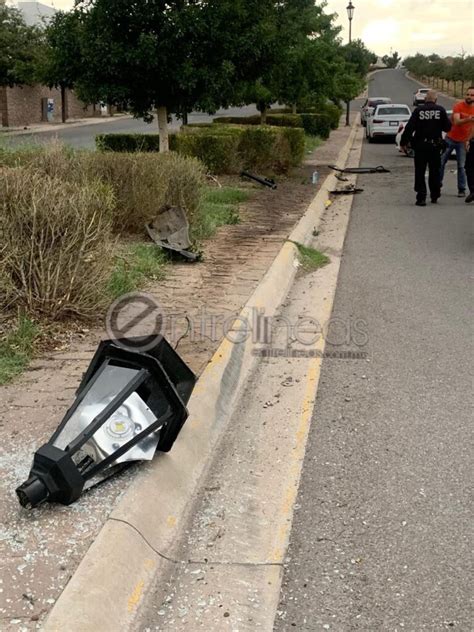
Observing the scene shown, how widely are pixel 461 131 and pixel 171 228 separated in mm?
7591

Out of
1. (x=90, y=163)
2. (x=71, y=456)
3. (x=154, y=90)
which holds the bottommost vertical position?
(x=71, y=456)

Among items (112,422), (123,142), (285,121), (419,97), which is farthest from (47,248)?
(419,97)

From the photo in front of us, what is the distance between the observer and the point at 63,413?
3.92 m

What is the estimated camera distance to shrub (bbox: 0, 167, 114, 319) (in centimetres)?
511

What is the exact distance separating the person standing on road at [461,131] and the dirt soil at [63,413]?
590cm

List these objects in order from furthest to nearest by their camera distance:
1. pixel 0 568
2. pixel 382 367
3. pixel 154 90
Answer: pixel 154 90 < pixel 382 367 < pixel 0 568

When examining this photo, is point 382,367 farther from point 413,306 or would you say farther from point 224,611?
point 224,611

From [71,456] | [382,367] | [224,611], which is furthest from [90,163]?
[224,611]

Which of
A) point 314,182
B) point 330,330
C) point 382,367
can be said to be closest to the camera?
point 382,367

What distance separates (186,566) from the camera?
2.96m

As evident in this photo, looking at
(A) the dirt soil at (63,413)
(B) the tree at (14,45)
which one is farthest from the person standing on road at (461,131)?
(B) the tree at (14,45)

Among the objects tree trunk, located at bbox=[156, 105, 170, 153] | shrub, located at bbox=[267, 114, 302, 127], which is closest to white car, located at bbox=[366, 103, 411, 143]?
shrub, located at bbox=[267, 114, 302, 127]

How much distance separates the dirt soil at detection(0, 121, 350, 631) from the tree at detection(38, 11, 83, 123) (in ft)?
18.9

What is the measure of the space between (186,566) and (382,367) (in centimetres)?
257
